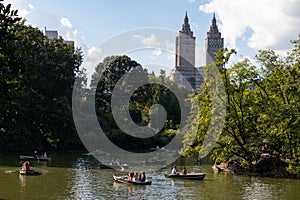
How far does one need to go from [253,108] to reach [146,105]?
29.8 m

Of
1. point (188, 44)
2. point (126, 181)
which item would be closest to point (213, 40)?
point (188, 44)

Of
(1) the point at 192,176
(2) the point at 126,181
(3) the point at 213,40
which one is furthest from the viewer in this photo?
(3) the point at 213,40

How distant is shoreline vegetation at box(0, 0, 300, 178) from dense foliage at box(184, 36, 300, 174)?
0.23 ft

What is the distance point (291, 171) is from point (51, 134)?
87.8 feet

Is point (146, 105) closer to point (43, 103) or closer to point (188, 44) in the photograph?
point (43, 103)

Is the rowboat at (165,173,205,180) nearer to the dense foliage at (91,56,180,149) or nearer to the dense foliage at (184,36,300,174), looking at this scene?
the dense foliage at (184,36,300,174)

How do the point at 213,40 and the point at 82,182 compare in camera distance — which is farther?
the point at 213,40

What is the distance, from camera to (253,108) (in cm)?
3161

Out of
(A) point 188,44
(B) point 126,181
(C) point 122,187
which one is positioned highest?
(A) point 188,44

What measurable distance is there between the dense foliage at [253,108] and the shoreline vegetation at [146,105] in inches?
2.8

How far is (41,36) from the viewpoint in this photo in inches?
2007

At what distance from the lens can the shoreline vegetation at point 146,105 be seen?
2870cm

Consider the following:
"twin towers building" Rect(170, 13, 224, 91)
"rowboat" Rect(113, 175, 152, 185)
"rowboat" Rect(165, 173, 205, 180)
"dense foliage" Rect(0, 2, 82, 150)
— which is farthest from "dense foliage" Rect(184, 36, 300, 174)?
"twin towers building" Rect(170, 13, 224, 91)

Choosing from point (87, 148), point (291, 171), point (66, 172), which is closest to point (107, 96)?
point (87, 148)
